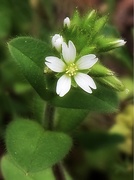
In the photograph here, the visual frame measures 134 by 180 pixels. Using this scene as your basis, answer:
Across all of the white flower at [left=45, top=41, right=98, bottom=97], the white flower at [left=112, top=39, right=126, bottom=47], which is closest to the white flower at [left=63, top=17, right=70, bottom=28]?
the white flower at [left=45, top=41, right=98, bottom=97]

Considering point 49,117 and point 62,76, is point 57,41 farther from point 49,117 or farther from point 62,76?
point 49,117

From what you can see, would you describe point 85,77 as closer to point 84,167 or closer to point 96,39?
point 96,39

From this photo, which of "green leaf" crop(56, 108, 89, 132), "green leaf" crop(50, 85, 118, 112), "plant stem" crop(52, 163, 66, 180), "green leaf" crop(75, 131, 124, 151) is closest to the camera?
"green leaf" crop(50, 85, 118, 112)

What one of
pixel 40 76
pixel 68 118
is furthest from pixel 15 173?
pixel 40 76

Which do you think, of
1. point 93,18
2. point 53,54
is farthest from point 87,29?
point 53,54

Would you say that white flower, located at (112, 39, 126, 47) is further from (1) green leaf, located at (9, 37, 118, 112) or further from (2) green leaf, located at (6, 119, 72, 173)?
(2) green leaf, located at (6, 119, 72, 173)
